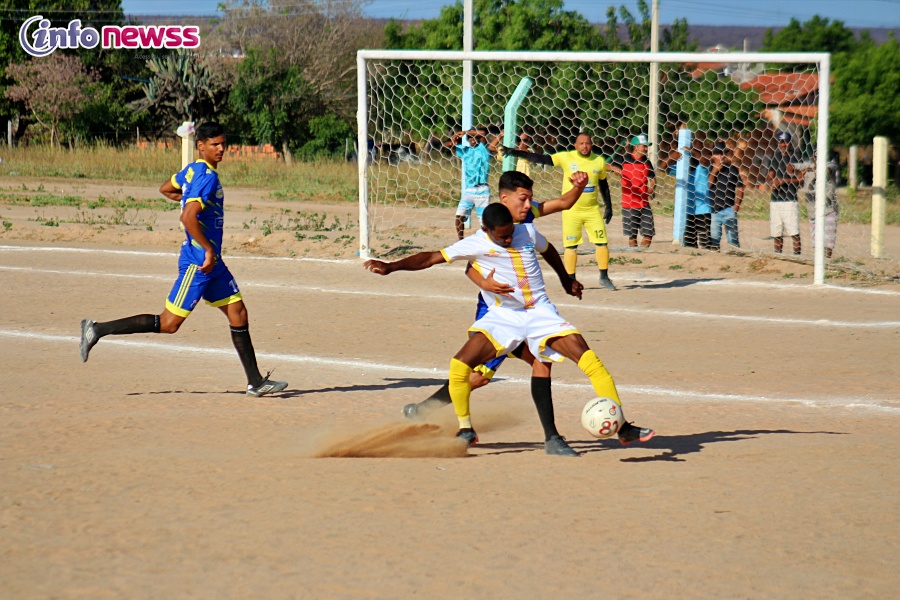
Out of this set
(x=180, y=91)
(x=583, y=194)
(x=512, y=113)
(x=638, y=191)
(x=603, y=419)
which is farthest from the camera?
(x=180, y=91)

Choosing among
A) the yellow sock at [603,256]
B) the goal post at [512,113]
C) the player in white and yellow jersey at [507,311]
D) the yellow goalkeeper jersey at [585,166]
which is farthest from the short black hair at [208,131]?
the goal post at [512,113]

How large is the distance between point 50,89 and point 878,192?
3563 centimetres

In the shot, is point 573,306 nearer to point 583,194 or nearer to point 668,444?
point 583,194

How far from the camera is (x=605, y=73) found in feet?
66.5

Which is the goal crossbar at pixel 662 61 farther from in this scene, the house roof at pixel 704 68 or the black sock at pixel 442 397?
the black sock at pixel 442 397

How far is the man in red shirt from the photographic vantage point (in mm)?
17438

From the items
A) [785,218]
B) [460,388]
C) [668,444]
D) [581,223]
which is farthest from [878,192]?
[460,388]

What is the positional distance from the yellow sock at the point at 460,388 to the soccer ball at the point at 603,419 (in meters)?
0.81

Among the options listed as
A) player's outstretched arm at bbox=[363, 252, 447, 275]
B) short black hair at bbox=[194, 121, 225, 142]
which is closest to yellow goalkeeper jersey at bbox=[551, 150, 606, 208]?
short black hair at bbox=[194, 121, 225, 142]

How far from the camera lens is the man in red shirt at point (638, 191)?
17438 millimetres

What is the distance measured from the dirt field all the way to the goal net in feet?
16.4

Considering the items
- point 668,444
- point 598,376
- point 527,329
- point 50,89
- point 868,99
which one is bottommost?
point 668,444

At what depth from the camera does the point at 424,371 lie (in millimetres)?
9375

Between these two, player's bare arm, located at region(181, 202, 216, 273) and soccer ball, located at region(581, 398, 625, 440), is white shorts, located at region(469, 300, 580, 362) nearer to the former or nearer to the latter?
soccer ball, located at region(581, 398, 625, 440)
